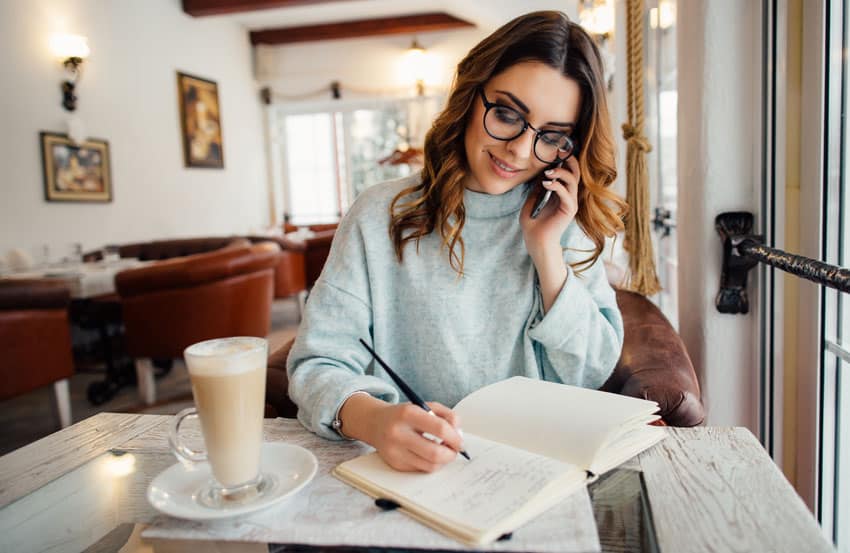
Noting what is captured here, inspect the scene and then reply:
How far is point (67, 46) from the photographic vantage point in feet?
15.3

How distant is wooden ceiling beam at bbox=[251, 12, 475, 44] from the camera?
7.19m

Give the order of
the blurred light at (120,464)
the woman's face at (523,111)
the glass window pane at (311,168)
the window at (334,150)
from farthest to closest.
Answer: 1. the glass window pane at (311,168)
2. the window at (334,150)
3. the woman's face at (523,111)
4. the blurred light at (120,464)

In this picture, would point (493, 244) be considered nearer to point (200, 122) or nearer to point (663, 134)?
point (663, 134)

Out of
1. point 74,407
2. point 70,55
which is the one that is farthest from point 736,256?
point 70,55

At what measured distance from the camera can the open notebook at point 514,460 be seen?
0.58 metres

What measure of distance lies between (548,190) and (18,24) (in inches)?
191

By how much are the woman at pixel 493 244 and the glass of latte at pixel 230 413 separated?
1.15 feet

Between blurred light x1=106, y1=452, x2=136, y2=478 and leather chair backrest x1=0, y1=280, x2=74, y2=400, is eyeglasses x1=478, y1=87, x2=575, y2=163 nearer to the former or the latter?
blurred light x1=106, y1=452, x2=136, y2=478

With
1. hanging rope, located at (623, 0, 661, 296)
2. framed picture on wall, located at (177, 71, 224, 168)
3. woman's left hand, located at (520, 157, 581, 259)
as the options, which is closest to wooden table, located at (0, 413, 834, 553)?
woman's left hand, located at (520, 157, 581, 259)

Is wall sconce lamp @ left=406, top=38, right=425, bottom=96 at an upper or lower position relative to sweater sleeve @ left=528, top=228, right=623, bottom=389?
upper

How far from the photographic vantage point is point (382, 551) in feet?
1.95

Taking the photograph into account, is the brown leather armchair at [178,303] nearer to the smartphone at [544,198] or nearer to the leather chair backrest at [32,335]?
the leather chair backrest at [32,335]

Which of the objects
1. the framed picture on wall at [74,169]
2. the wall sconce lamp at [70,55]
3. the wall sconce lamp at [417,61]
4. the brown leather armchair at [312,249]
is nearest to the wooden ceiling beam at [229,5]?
the wall sconce lamp at [417,61]

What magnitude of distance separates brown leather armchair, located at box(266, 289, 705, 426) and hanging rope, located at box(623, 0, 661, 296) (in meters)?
0.13
